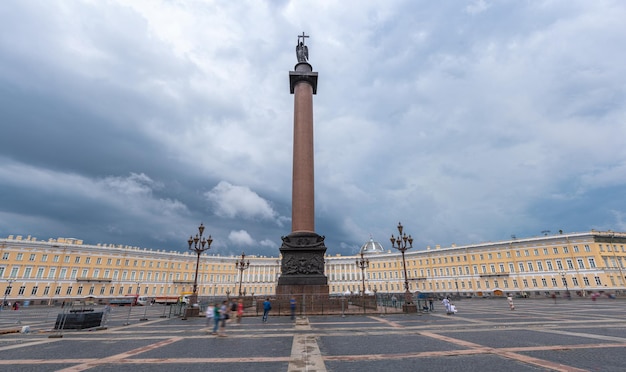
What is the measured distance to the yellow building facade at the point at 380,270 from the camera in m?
55.3

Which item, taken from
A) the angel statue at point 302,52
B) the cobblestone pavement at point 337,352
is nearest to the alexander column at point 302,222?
the angel statue at point 302,52

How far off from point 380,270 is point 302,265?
78235 mm

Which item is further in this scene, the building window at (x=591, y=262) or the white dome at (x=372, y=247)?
the white dome at (x=372, y=247)

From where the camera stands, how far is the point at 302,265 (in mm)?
20984

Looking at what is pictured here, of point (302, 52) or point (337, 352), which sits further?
point (302, 52)

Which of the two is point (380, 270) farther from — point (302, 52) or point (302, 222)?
point (302, 52)

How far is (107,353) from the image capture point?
319 inches

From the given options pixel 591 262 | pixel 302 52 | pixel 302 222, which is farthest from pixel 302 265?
pixel 591 262

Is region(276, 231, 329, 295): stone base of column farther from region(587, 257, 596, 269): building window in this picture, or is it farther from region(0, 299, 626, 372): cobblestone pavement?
region(587, 257, 596, 269): building window

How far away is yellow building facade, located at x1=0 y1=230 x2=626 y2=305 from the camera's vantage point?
55281 millimetres

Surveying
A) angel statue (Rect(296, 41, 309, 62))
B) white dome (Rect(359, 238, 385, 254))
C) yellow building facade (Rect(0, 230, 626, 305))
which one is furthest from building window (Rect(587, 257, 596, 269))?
white dome (Rect(359, 238, 385, 254))

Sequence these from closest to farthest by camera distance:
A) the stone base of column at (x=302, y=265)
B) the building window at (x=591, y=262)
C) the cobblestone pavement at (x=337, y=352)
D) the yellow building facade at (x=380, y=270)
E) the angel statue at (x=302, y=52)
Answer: the cobblestone pavement at (x=337, y=352) → the stone base of column at (x=302, y=265) → the angel statue at (x=302, y=52) → the building window at (x=591, y=262) → the yellow building facade at (x=380, y=270)

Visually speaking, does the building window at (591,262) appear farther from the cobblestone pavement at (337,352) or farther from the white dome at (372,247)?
the white dome at (372,247)

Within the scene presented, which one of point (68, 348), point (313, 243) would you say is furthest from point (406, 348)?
point (313, 243)
